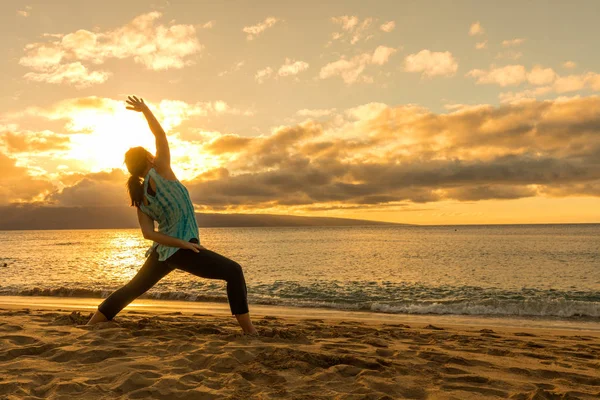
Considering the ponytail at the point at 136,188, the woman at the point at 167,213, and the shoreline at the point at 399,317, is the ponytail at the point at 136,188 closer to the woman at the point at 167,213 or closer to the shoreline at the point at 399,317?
the woman at the point at 167,213

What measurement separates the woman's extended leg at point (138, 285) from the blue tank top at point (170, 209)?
330 mm

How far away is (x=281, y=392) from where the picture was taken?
3.65 m

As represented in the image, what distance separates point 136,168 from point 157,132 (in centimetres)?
48

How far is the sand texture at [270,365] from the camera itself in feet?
12.2

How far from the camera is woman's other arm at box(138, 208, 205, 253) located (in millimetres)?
4910

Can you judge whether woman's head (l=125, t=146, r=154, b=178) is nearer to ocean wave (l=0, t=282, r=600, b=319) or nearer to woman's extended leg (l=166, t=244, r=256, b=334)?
woman's extended leg (l=166, t=244, r=256, b=334)

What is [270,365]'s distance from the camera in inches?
172

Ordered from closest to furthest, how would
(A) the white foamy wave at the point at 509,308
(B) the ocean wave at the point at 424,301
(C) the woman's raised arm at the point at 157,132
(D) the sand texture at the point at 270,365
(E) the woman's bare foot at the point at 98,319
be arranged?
(D) the sand texture at the point at 270,365, (C) the woman's raised arm at the point at 157,132, (E) the woman's bare foot at the point at 98,319, (A) the white foamy wave at the point at 509,308, (B) the ocean wave at the point at 424,301

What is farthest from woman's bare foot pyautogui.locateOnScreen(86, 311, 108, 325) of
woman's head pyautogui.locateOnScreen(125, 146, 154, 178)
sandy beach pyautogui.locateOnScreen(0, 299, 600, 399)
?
woman's head pyautogui.locateOnScreen(125, 146, 154, 178)

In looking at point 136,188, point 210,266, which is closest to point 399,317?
point 210,266

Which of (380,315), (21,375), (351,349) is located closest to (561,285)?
(380,315)

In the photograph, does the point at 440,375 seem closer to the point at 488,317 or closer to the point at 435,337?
the point at 435,337

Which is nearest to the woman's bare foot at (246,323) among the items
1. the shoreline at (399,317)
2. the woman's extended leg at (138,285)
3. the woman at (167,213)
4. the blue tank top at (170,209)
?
the woman at (167,213)

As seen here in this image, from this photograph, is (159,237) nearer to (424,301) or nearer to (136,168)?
(136,168)
